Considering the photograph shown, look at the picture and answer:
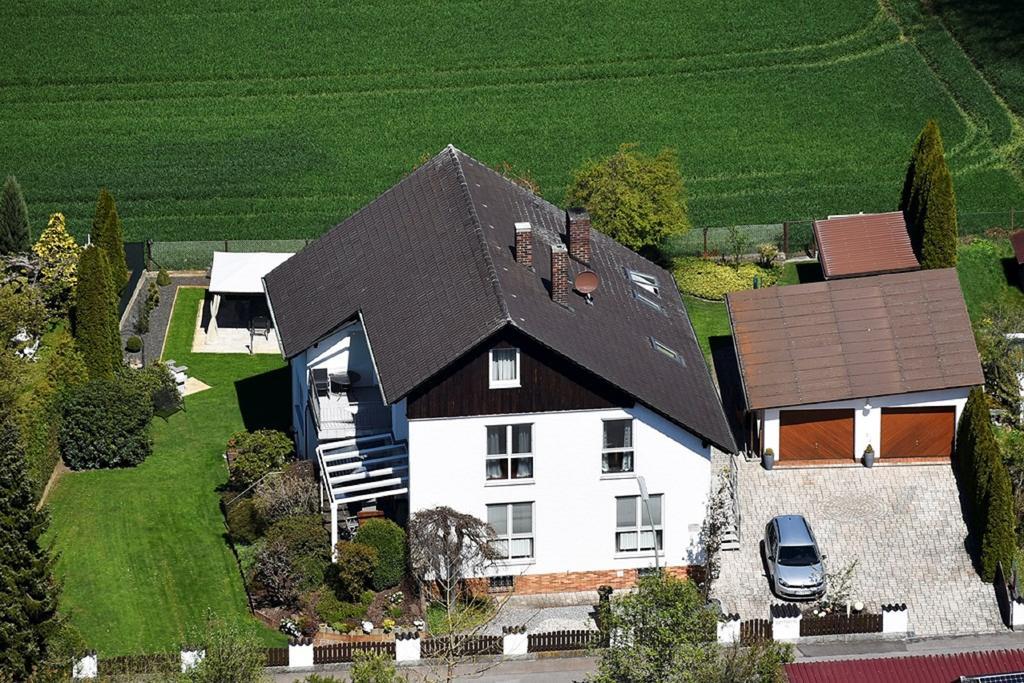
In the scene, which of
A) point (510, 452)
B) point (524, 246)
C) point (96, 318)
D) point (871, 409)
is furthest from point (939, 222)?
point (96, 318)

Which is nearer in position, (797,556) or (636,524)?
(636,524)

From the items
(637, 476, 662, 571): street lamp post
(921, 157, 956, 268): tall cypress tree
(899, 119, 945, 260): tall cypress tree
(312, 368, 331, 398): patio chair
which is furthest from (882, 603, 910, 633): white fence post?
(899, 119, 945, 260): tall cypress tree

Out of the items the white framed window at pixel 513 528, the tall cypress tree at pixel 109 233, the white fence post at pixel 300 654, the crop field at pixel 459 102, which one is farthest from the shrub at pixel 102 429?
the crop field at pixel 459 102

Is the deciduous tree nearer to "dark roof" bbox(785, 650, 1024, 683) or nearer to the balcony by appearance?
the balcony

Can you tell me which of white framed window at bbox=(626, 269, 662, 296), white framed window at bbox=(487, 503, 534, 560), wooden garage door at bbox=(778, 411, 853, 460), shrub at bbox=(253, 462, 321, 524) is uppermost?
white framed window at bbox=(626, 269, 662, 296)

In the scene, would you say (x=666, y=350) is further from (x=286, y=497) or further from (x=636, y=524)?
(x=286, y=497)

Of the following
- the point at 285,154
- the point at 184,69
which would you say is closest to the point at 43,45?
the point at 184,69

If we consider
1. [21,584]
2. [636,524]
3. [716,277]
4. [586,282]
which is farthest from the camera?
[716,277]
